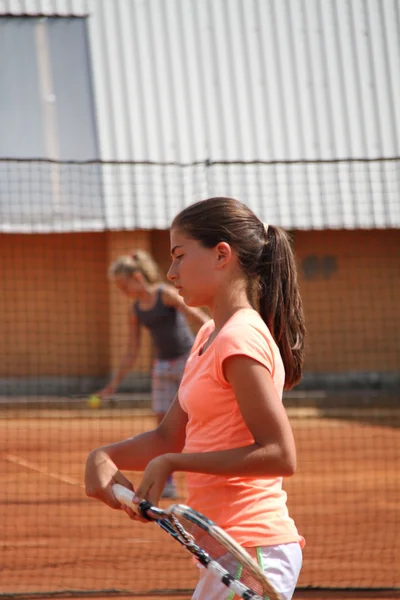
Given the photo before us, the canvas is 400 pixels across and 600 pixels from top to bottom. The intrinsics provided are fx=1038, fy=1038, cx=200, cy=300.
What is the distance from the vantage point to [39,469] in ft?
34.0

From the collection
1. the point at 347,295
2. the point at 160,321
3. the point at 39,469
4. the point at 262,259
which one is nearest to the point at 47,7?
the point at 347,295

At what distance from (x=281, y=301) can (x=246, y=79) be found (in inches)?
611

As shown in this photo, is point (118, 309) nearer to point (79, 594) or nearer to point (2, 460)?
point (2, 460)

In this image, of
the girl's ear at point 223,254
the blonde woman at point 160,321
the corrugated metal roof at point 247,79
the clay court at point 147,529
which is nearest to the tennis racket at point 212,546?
the girl's ear at point 223,254

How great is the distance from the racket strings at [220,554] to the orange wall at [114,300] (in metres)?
14.0

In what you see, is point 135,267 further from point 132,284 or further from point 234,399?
point 234,399

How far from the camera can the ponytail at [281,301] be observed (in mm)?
2586

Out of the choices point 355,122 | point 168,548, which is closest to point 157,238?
point 355,122

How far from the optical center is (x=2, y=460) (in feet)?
36.6

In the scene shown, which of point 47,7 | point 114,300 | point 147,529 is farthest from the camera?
point 47,7

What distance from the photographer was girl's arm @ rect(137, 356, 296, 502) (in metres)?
2.27

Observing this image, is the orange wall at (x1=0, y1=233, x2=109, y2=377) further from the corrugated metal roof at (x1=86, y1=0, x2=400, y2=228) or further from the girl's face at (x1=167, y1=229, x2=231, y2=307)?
the girl's face at (x1=167, y1=229, x2=231, y2=307)

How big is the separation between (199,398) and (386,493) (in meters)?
6.58

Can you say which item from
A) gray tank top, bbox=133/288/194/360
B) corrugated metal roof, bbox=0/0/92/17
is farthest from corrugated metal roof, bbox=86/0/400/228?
gray tank top, bbox=133/288/194/360
